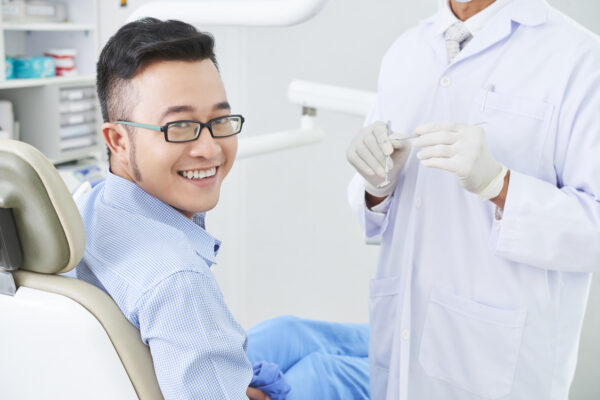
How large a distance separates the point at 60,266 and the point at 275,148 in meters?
1.09

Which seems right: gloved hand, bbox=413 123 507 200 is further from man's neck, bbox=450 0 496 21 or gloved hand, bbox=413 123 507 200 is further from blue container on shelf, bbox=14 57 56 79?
blue container on shelf, bbox=14 57 56 79

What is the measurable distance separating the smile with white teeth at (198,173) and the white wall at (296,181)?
1.85 metres

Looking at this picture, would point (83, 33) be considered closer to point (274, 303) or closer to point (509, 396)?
point (274, 303)

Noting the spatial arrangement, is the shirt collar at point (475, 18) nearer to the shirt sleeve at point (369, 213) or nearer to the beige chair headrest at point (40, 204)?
the shirt sleeve at point (369, 213)

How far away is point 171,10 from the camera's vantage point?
1262 mm

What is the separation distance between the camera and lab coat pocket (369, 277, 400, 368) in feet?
4.99

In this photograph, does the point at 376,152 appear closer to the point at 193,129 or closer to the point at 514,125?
the point at 514,125

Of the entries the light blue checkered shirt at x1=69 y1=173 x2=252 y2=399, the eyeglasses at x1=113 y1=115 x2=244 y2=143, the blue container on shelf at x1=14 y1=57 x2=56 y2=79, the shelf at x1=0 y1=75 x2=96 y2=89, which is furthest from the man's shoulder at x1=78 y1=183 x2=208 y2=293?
the blue container on shelf at x1=14 y1=57 x2=56 y2=79

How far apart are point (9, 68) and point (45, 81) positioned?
17 centimetres

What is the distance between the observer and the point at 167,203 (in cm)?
104

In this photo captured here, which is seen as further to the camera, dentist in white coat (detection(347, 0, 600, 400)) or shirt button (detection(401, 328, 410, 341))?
shirt button (detection(401, 328, 410, 341))

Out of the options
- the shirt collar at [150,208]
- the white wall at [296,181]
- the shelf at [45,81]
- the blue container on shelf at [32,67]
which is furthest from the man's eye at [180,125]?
the blue container on shelf at [32,67]

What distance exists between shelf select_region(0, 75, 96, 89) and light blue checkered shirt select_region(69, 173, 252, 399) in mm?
2007

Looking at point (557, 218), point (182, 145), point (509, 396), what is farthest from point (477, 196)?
point (182, 145)
